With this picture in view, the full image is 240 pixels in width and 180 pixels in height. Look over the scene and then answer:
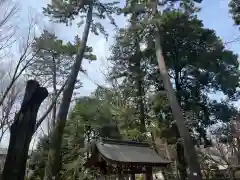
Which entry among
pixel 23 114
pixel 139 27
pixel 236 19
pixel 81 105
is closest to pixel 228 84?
pixel 236 19

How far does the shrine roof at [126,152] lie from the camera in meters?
9.73

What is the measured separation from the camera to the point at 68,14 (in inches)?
515

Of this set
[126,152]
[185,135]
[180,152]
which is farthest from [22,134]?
[180,152]

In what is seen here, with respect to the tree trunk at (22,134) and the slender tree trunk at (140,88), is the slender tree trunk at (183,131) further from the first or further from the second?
the tree trunk at (22,134)

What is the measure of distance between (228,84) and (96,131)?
351 inches

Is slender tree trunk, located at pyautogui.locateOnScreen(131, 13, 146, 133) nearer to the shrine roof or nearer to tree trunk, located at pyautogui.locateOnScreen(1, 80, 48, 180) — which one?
the shrine roof

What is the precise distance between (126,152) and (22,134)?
6.69 meters

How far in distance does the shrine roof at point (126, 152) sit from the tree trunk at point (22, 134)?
5.51m

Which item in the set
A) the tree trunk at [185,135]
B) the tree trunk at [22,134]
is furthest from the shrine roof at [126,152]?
the tree trunk at [22,134]

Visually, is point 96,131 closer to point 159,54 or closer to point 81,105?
point 81,105

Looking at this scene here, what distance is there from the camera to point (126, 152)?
1042 centimetres

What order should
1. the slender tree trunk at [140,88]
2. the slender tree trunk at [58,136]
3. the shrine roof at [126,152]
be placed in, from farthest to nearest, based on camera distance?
the slender tree trunk at [140,88]
the shrine roof at [126,152]
the slender tree trunk at [58,136]

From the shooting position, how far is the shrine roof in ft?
31.9

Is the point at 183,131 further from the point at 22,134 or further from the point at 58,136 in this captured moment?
the point at 22,134
